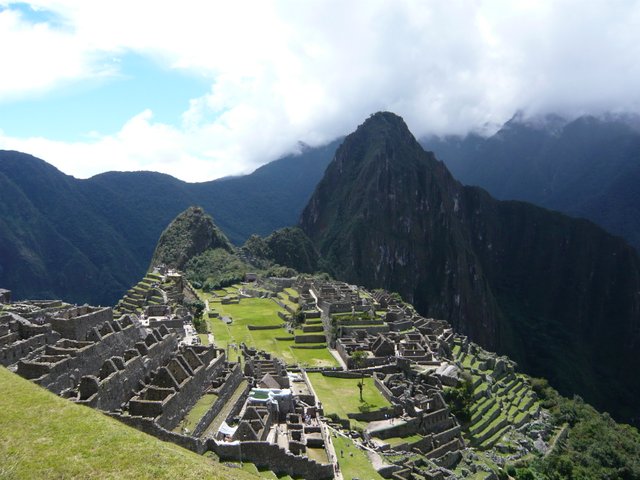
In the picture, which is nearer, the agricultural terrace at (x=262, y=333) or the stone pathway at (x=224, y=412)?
the stone pathway at (x=224, y=412)

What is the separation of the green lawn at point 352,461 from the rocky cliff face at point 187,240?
90.8 metres

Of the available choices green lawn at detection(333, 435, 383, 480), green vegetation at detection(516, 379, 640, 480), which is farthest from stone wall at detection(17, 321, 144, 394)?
green vegetation at detection(516, 379, 640, 480)

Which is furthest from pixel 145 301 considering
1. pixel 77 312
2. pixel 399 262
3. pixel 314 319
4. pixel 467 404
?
pixel 399 262

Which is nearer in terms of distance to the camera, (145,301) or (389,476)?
(389,476)

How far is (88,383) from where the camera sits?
24.9m

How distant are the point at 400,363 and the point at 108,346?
26.2m

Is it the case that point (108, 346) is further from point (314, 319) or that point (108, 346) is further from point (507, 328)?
point (507, 328)

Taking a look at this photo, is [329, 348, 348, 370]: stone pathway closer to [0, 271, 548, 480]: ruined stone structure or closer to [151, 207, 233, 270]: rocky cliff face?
[0, 271, 548, 480]: ruined stone structure

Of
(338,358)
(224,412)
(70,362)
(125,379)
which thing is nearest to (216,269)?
(338,358)

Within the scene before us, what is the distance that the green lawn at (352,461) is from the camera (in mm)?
29422

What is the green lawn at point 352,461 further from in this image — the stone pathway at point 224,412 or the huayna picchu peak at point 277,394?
the stone pathway at point 224,412

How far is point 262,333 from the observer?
201 feet

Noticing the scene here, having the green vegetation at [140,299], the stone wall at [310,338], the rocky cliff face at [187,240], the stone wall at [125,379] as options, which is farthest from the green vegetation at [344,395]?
the rocky cliff face at [187,240]

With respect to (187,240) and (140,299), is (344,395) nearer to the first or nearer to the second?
(140,299)
